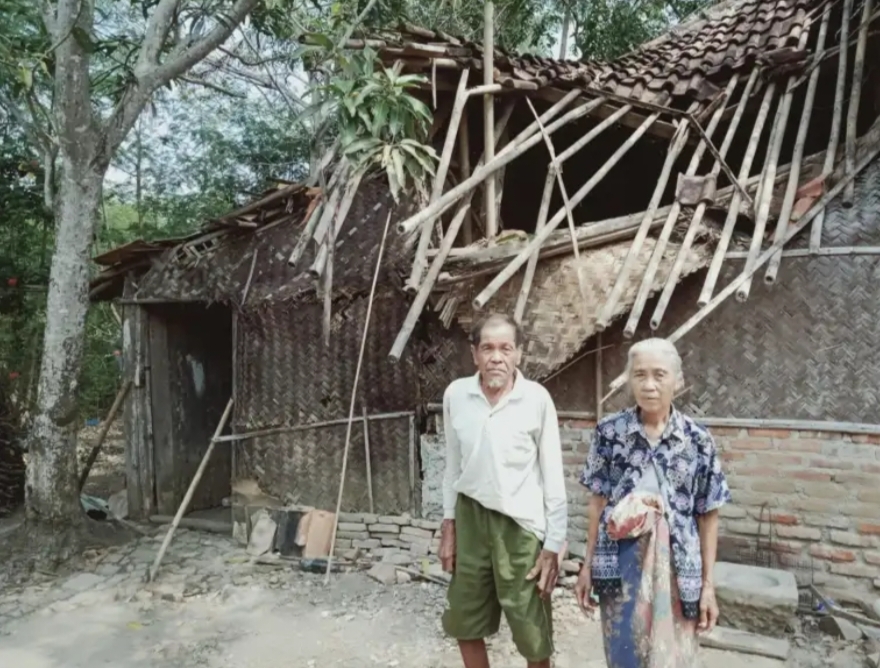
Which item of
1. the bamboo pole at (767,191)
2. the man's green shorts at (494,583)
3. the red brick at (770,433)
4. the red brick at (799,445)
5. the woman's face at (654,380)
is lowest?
the man's green shorts at (494,583)

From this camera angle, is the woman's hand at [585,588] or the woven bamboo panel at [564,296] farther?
the woven bamboo panel at [564,296]

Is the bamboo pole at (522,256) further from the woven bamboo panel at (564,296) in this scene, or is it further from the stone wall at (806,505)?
the stone wall at (806,505)

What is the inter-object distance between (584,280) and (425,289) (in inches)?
40.4

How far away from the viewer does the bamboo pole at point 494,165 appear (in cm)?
392

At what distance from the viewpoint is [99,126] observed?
5.15 m

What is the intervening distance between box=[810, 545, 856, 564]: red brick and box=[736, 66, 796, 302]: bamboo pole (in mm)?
1512

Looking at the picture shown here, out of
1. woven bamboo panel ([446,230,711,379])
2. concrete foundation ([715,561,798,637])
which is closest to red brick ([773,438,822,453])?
concrete foundation ([715,561,798,637])

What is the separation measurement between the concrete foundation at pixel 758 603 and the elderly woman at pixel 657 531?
5.66 feet

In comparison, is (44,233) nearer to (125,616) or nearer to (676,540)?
(125,616)

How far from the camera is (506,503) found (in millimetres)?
2432

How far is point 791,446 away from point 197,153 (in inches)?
440

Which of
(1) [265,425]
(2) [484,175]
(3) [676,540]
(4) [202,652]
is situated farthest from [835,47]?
(4) [202,652]

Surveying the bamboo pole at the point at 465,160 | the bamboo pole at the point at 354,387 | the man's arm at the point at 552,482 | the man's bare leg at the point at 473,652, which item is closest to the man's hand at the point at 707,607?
the man's arm at the point at 552,482

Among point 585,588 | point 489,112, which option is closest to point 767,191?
point 489,112
